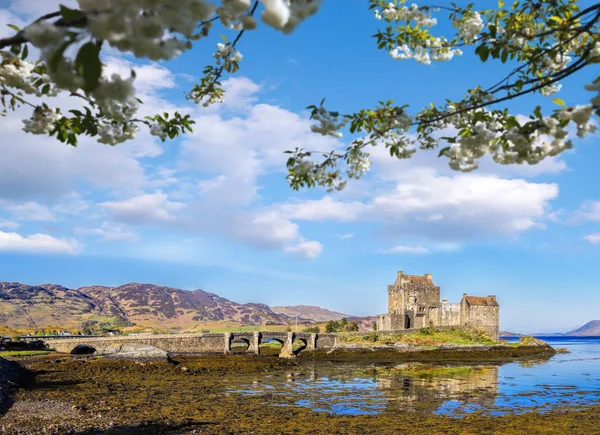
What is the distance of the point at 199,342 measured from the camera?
6950 centimetres

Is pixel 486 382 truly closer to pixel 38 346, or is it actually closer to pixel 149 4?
pixel 149 4

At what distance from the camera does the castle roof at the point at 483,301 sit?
272 ft

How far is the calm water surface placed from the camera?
23.3 m

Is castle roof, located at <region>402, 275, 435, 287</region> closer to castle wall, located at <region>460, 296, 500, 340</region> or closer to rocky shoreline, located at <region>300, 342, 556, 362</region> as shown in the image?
castle wall, located at <region>460, 296, 500, 340</region>

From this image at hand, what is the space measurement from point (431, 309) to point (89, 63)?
86.1 metres

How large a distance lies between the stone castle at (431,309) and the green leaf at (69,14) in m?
80.3

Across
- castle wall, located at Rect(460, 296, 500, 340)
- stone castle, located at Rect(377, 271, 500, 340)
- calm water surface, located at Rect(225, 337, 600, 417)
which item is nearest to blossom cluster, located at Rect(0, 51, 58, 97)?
calm water surface, located at Rect(225, 337, 600, 417)

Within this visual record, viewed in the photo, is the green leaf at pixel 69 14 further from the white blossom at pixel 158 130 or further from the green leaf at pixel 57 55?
the white blossom at pixel 158 130

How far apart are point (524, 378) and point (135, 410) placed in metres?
29.9

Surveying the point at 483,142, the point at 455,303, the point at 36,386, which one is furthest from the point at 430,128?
the point at 455,303

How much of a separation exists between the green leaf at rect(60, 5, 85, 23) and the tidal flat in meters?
15.9

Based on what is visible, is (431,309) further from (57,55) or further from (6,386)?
(57,55)

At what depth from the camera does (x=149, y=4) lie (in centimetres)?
308

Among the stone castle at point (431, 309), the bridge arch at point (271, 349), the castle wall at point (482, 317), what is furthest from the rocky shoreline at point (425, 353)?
the stone castle at point (431, 309)
